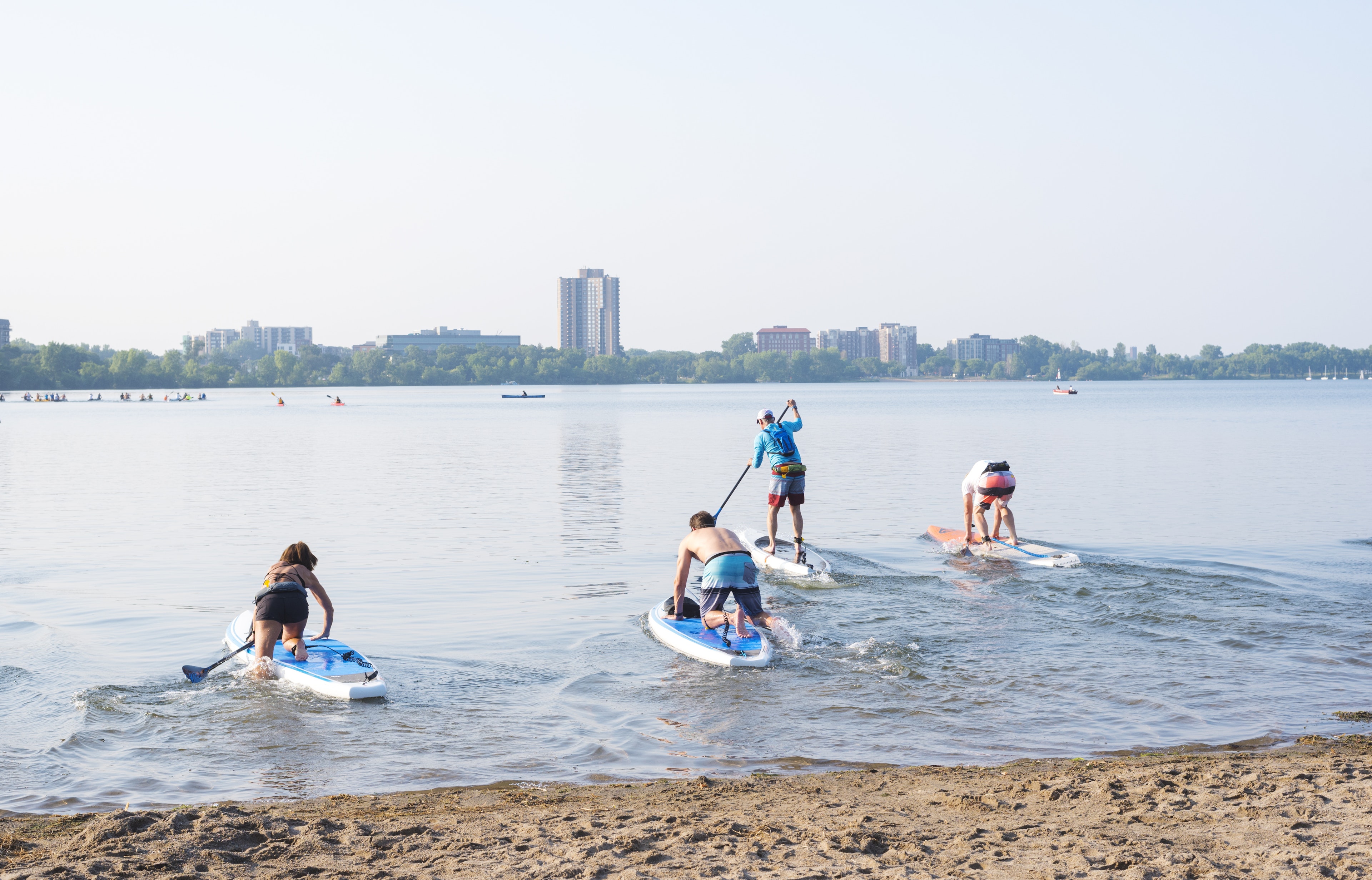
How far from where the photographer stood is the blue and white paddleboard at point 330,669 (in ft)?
31.5

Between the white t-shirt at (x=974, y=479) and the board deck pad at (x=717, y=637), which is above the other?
the white t-shirt at (x=974, y=479)

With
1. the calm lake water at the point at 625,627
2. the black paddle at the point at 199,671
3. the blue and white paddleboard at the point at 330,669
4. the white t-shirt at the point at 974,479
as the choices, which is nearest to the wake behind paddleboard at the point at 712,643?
the calm lake water at the point at 625,627

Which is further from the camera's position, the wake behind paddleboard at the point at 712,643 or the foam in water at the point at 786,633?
the foam in water at the point at 786,633

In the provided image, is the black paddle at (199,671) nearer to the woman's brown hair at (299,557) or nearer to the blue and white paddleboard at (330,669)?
the blue and white paddleboard at (330,669)

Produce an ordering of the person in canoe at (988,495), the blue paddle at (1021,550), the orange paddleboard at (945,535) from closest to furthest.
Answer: the blue paddle at (1021,550) → the person in canoe at (988,495) → the orange paddleboard at (945,535)

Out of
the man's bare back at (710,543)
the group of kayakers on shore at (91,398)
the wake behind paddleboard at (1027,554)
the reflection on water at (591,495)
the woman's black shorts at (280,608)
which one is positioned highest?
the group of kayakers on shore at (91,398)

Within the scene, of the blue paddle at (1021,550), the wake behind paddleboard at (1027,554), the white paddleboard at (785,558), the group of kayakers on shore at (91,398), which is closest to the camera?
the white paddleboard at (785,558)

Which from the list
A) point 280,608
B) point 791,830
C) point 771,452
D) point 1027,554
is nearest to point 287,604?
point 280,608

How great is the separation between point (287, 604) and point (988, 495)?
10.8m

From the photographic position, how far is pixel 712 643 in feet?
36.1

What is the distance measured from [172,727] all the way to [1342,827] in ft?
27.0

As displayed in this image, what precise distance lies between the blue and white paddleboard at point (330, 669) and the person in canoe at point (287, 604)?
0.31ft

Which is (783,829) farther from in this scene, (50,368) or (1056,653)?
(50,368)

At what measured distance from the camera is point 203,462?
39500 millimetres
